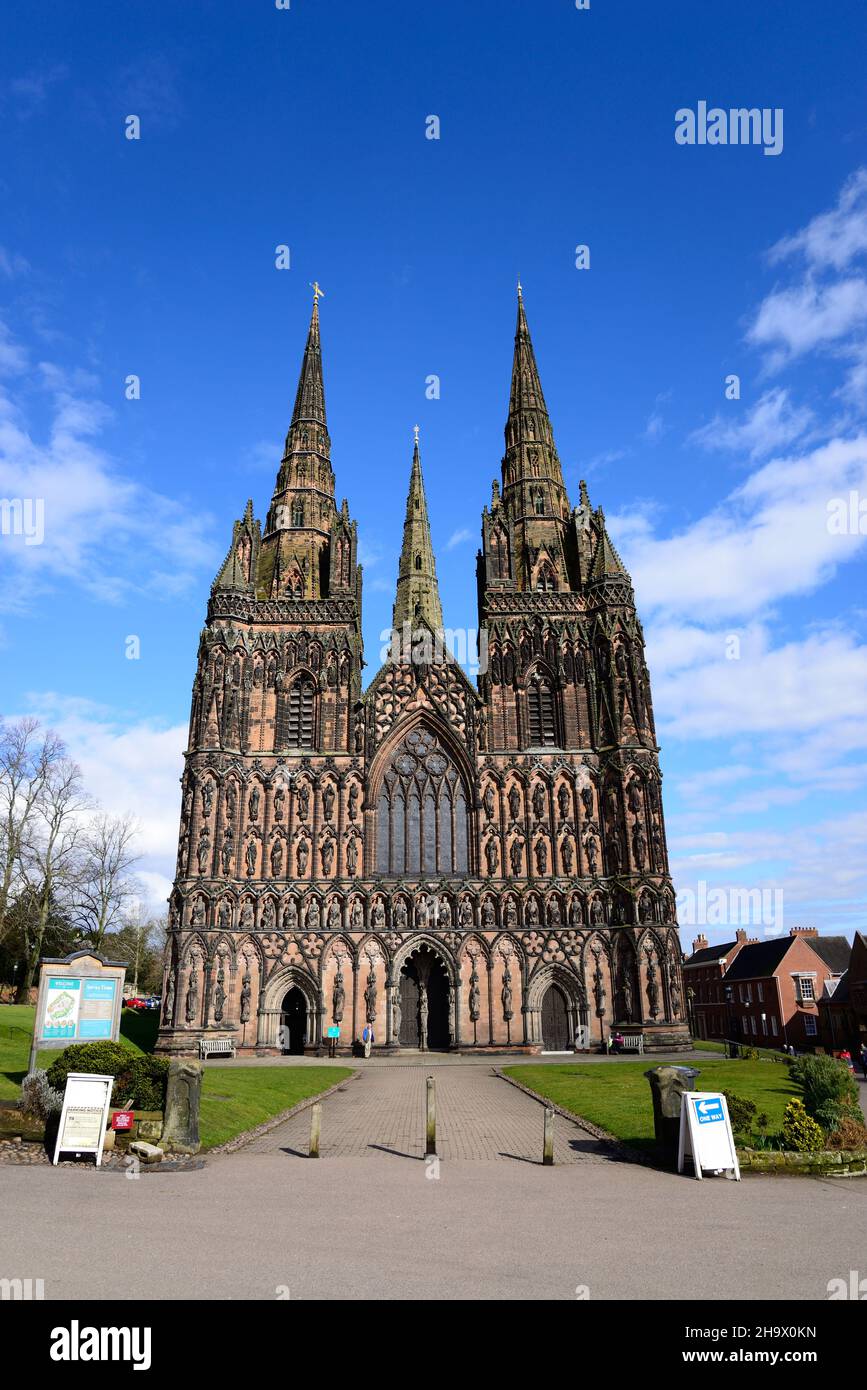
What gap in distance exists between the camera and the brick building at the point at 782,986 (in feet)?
220

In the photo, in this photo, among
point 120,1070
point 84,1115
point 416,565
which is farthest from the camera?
point 416,565

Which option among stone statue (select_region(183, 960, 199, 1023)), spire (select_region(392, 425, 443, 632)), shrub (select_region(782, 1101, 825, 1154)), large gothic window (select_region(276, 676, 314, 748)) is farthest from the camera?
spire (select_region(392, 425, 443, 632))

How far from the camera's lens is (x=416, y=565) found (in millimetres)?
74938

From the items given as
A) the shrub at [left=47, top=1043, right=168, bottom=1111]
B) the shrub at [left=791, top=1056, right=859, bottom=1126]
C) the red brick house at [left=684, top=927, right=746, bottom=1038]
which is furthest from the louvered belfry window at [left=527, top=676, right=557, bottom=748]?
the red brick house at [left=684, top=927, right=746, bottom=1038]

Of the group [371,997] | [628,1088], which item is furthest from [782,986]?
[628,1088]

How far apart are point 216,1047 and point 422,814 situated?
14.6 meters

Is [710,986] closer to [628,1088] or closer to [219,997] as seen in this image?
[219,997]

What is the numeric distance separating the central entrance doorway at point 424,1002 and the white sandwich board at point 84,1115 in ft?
94.0

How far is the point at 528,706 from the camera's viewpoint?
46719mm

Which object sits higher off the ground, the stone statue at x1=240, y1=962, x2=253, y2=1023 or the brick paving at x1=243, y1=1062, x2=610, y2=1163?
the stone statue at x1=240, y1=962, x2=253, y2=1023

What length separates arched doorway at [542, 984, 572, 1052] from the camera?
4134cm

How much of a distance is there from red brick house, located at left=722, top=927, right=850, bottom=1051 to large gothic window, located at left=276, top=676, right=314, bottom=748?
1789 inches

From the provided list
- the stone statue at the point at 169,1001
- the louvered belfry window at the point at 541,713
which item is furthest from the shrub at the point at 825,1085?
the louvered belfry window at the point at 541,713

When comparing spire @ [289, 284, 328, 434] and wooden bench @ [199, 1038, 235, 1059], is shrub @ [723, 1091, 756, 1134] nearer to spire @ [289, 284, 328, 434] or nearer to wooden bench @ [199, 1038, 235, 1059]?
wooden bench @ [199, 1038, 235, 1059]
